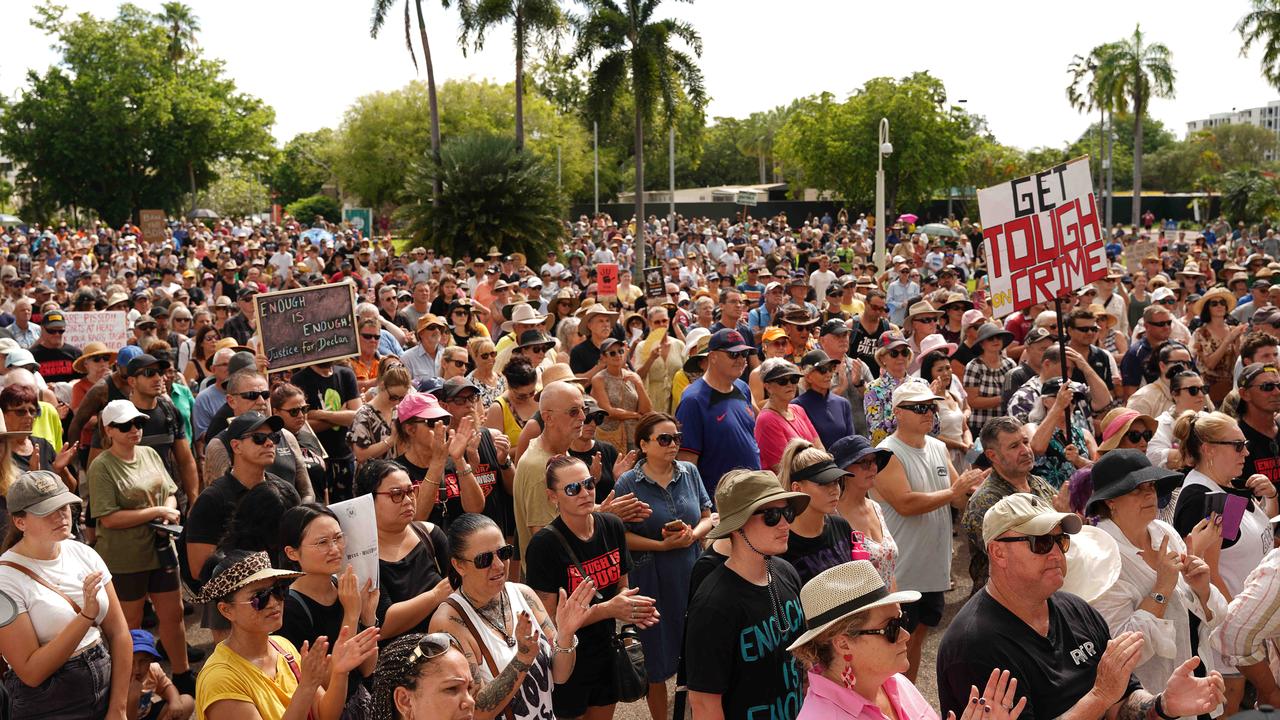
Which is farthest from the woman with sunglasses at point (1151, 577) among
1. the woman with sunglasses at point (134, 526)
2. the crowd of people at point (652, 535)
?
the woman with sunglasses at point (134, 526)

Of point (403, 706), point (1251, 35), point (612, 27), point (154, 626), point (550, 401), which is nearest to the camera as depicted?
point (403, 706)

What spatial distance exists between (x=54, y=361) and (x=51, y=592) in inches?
253

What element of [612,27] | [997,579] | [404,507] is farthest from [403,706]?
[612,27]

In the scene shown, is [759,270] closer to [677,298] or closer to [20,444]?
[677,298]

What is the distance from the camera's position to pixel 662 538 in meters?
5.70

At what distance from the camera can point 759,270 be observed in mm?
17016

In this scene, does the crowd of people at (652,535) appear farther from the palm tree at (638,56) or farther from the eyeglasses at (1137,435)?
the palm tree at (638,56)

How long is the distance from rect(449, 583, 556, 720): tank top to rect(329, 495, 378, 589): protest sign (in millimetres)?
429

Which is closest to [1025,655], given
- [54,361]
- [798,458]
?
[798,458]

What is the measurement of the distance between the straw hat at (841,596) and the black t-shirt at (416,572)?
1881mm

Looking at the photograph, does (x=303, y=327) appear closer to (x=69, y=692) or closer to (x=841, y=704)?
(x=69, y=692)

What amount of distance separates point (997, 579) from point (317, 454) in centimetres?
457

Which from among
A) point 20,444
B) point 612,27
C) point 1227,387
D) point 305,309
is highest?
point 612,27

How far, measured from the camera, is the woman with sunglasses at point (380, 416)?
7.27 metres
